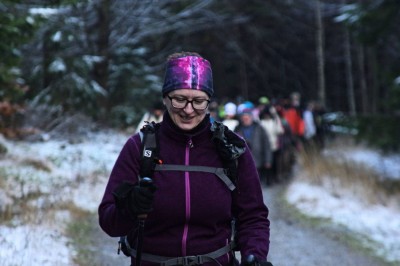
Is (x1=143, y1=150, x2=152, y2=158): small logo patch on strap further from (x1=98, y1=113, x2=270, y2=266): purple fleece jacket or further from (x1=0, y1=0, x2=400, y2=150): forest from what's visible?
(x1=0, y1=0, x2=400, y2=150): forest

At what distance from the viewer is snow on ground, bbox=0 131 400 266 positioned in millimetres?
6023

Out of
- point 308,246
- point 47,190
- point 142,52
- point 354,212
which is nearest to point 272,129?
point 354,212

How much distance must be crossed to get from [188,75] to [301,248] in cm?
538

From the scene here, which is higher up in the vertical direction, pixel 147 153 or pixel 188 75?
pixel 188 75

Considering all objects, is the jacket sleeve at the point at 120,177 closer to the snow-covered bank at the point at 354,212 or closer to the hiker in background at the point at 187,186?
the hiker in background at the point at 187,186

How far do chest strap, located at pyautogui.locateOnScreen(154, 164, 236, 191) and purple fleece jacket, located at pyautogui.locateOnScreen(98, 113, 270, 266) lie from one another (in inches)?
0.7

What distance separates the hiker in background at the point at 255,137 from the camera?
11.4 metres

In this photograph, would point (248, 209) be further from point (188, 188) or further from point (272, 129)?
point (272, 129)

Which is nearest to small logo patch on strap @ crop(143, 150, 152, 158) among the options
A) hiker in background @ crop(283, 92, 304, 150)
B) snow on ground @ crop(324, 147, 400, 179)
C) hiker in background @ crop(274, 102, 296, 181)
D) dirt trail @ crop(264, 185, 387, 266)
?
dirt trail @ crop(264, 185, 387, 266)

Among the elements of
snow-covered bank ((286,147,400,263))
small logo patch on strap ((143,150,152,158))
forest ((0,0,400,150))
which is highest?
forest ((0,0,400,150))

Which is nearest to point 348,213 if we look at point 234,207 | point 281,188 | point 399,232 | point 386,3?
point 399,232

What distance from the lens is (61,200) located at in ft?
26.6

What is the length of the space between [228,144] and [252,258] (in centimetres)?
56

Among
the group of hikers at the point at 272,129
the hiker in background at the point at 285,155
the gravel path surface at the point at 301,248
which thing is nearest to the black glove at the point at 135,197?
the gravel path surface at the point at 301,248
